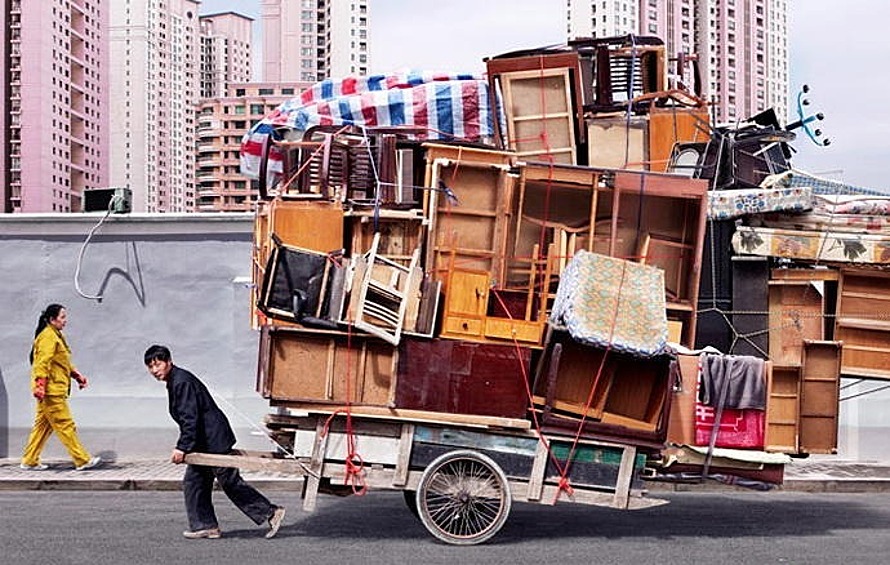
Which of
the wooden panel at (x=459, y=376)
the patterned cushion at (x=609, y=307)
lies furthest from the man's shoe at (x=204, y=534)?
the patterned cushion at (x=609, y=307)

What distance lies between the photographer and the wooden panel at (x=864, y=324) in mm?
10562

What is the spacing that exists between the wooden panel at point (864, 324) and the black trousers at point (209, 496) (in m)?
4.96

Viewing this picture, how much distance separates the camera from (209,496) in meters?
10.1

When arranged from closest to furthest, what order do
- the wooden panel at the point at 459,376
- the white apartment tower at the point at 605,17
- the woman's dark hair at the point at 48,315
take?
the wooden panel at the point at 459,376 < the woman's dark hair at the point at 48,315 < the white apartment tower at the point at 605,17

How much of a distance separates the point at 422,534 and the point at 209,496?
1.74 m

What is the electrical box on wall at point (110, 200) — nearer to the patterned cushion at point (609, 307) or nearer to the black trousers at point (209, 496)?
the black trousers at point (209, 496)

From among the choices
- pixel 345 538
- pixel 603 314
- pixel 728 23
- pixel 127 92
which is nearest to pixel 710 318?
pixel 603 314

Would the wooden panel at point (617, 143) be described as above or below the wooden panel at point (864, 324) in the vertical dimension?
above

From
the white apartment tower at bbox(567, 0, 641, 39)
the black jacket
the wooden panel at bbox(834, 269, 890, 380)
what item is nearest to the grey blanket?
the wooden panel at bbox(834, 269, 890, 380)

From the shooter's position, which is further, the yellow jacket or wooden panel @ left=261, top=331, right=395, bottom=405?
the yellow jacket

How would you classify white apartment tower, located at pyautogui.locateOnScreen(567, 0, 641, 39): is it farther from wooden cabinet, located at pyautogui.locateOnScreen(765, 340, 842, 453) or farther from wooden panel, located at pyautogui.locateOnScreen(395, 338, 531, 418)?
wooden panel, located at pyautogui.locateOnScreen(395, 338, 531, 418)

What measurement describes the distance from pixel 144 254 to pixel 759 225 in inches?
319

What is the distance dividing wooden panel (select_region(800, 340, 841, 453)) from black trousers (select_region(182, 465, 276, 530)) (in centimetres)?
439

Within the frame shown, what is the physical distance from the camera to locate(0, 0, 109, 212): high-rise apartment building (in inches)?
3755
